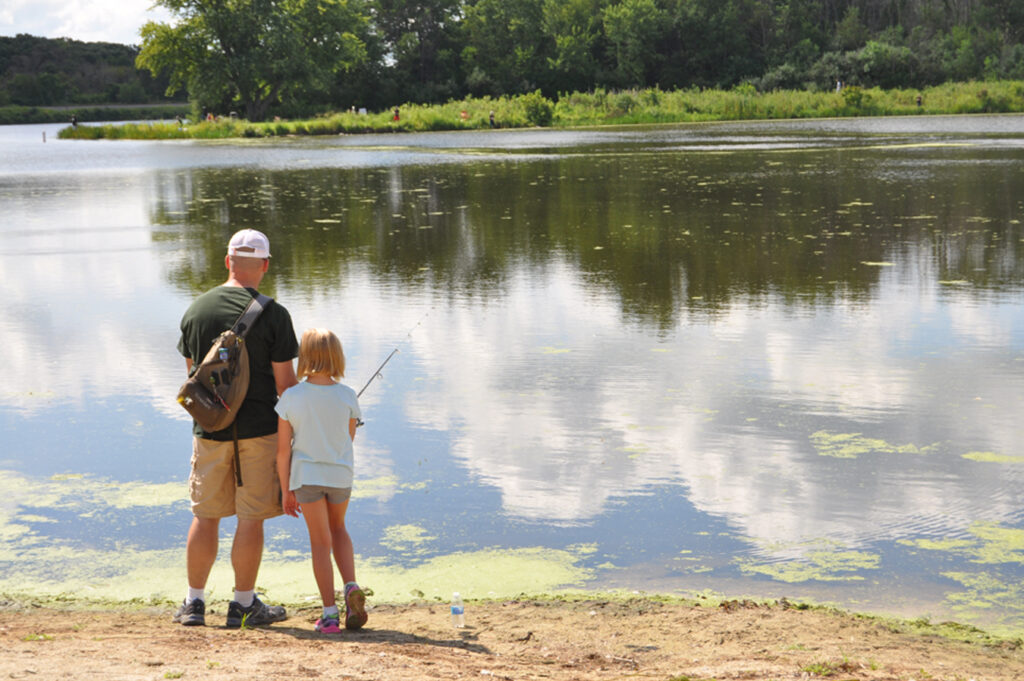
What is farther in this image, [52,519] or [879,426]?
[879,426]

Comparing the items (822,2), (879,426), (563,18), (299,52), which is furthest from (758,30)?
(879,426)

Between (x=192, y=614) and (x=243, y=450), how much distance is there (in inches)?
30.6

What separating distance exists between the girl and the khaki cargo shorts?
0.43 feet

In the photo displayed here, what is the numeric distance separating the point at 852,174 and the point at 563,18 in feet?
298

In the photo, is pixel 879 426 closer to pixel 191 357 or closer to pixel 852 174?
pixel 191 357

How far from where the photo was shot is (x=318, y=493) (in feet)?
17.2

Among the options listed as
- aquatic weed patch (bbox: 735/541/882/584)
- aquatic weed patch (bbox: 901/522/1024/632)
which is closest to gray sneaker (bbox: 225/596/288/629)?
aquatic weed patch (bbox: 735/541/882/584)

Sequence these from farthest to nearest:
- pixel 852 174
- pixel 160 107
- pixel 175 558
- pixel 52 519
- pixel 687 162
Result: pixel 160 107 → pixel 687 162 → pixel 852 174 → pixel 52 519 → pixel 175 558

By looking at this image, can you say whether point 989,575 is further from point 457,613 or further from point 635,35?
point 635,35

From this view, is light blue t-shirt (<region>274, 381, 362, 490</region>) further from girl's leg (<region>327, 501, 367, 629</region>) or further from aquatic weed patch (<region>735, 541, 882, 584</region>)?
aquatic weed patch (<region>735, 541, 882, 584</region>)

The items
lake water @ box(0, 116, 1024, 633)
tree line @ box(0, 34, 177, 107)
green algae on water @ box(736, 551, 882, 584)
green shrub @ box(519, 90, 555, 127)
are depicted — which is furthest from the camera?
tree line @ box(0, 34, 177, 107)

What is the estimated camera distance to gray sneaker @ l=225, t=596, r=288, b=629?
17.3ft

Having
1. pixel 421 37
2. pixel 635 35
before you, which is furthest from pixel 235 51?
pixel 635 35

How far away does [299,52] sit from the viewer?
87438 millimetres
